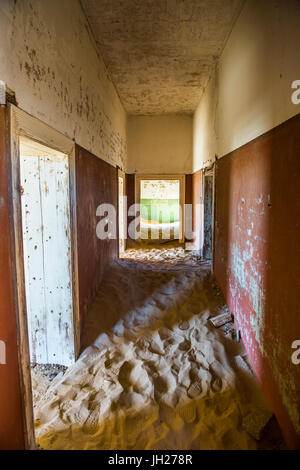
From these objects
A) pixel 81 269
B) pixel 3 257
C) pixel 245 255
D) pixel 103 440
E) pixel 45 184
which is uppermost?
pixel 45 184

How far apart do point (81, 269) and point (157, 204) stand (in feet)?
34.2

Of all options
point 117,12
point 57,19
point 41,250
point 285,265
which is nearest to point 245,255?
point 285,265

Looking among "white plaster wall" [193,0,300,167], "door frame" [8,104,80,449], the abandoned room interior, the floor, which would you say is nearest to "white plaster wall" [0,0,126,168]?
the abandoned room interior

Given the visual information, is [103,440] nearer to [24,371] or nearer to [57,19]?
→ [24,371]

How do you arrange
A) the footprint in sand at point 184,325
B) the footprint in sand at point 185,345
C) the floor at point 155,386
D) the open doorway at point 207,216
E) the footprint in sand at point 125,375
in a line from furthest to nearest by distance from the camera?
the open doorway at point 207,216 → the footprint in sand at point 184,325 → the footprint in sand at point 185,345 → the footprint in sand at point 125,375 → the floor at point 155,386

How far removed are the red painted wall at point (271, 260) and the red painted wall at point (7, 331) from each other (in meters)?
1.81

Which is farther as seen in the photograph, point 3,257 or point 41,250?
point 41,250

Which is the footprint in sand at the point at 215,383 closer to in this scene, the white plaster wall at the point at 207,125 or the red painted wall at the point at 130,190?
the white plaster wall at the point at 207,125

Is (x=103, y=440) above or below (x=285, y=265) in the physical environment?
below

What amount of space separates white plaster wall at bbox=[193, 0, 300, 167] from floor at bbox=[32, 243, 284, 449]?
7.36 feet

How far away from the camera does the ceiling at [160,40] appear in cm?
314

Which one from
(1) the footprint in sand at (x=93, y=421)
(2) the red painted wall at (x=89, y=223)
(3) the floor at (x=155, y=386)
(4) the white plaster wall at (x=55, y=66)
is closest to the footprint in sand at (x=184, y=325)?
(3) the floor at (x=155, y=386)

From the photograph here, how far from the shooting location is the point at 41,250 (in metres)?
2.93

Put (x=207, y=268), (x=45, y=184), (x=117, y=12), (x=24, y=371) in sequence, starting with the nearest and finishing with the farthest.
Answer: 1. (x=24, y=371)
2. (x=45, y=184)
3. (x=117, y=12)
4. (x=207, y=268)
